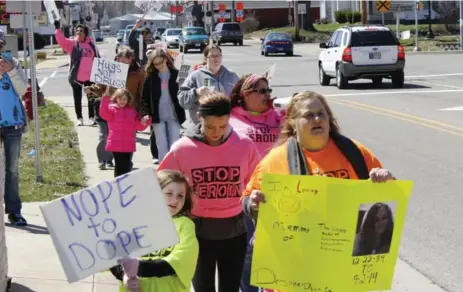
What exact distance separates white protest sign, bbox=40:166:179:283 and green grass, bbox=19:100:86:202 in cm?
663

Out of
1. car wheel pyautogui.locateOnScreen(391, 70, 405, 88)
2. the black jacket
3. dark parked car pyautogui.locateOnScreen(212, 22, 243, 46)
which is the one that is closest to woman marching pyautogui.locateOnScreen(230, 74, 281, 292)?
the black jacket

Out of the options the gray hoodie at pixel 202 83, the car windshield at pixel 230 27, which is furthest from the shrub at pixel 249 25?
the gray hoodie at pixel 202 83

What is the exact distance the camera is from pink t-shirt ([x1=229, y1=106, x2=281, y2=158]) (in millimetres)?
6168

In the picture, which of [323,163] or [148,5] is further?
[148,5]

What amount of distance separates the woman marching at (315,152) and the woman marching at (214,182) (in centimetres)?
75

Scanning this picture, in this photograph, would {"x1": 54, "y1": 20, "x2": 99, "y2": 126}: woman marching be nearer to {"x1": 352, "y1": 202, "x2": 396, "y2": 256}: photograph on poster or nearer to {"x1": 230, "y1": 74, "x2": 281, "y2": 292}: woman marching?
{"x1": 230, "y1": 74, "x2": 281, "y2": 292}: woman marching

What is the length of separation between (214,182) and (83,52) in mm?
11759

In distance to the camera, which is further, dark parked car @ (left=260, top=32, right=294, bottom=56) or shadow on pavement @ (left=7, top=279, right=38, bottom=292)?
dark parked car @ (left=260, top=32, right=294, bottom=56)

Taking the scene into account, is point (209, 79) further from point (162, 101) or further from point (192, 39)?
point (192, 39)

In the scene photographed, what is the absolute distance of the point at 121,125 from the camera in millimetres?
10180

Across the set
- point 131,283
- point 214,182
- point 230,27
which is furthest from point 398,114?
point 230,27

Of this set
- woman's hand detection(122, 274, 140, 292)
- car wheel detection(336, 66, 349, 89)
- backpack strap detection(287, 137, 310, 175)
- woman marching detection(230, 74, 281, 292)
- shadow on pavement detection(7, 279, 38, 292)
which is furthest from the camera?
car wheel detection(336, 66, 349, 89)

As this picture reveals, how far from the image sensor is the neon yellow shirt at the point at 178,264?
4.10 metres

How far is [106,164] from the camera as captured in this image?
12789 mm
